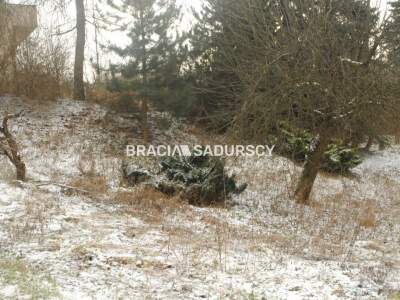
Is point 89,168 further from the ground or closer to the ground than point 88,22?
closer to the ground

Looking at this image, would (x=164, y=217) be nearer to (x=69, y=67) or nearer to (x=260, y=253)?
(x=260, y=253)

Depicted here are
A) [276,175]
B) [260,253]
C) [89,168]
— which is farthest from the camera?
[276,175]

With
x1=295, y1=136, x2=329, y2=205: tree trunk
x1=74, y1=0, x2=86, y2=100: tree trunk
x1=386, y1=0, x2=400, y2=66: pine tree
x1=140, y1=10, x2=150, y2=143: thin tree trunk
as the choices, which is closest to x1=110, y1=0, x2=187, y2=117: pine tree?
x1=140, y1=10, x2=150, y2=143: thin tree trunk

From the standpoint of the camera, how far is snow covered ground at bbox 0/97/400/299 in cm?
346

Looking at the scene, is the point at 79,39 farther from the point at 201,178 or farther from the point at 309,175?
the point at 309,175

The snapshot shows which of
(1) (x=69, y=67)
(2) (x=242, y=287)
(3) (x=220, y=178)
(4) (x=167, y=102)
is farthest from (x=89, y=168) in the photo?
(1) (x=69, y=67)

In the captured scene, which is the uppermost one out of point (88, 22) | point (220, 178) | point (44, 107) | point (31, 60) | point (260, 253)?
point (88, 22)

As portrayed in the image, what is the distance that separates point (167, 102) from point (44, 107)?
4069 mm

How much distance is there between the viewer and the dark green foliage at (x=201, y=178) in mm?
7023

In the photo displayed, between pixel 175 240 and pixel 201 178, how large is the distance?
2.60 meters

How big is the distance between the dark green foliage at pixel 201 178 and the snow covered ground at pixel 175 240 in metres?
0.46

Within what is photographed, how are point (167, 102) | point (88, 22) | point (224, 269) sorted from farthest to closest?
Result: point (88, 22), point (167, 102), point (224, 269)

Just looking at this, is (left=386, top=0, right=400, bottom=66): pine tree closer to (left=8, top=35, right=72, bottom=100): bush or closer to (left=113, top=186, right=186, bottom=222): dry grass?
(left=113, top=186, right=186, bottom=222): dry grass

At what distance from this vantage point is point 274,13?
7.63m
